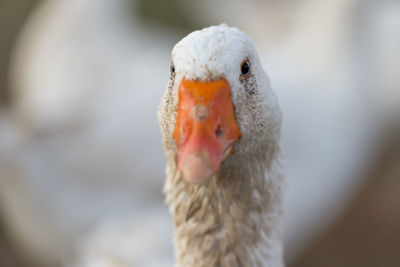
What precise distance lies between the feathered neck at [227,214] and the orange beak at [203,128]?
20 centimetres

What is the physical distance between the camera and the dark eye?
1173mm

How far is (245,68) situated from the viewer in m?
1.18

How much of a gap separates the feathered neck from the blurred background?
854 millimetres

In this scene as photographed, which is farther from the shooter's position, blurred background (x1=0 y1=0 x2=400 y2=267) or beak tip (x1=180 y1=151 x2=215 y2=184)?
blurred background (x1=0 y1=0 x2=400 y2=267)

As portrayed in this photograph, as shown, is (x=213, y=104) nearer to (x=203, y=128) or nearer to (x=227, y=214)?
(x=203, y=128)

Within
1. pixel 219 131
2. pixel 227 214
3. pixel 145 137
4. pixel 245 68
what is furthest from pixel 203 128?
pixel 145 137

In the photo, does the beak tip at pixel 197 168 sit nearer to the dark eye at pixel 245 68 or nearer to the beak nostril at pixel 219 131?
the beak nostril at pixel 219 131

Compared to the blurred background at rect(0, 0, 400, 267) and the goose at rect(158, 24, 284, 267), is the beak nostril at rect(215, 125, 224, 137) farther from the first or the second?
the blurred background at rect(0, 0, 400, 267)

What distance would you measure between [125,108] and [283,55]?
4.06 ft

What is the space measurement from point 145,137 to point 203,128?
6.49 feet

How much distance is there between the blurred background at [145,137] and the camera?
2.88m

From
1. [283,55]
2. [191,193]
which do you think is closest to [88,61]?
[283,55]

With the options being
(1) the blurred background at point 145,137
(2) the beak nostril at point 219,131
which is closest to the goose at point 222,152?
(2) the beak nostril at point 219,131

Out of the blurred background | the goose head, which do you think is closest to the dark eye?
the goose head
